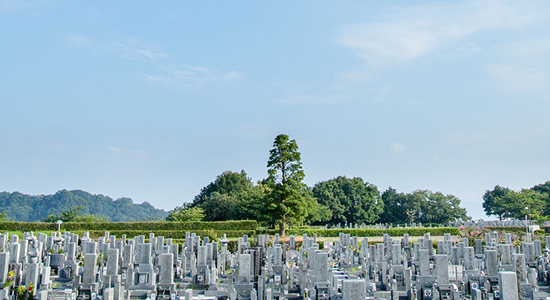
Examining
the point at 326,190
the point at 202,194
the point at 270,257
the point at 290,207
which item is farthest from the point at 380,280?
the point at 202,194

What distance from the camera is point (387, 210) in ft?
202

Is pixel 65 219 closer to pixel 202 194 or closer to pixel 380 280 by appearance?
pixel 202 194

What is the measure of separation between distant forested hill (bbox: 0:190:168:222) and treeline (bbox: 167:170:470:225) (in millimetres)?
59664

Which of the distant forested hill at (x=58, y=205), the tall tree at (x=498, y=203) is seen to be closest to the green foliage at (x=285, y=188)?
the tall tree at (x=498, y=203)

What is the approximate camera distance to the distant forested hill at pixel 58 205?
128m

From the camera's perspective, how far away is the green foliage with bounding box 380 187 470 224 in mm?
58844

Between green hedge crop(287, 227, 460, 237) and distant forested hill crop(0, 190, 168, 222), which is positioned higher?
distant forested hill crop(0, 190, 168, 222)

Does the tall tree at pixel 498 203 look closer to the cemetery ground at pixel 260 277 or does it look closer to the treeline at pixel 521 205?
the treeline at pixel 521 205

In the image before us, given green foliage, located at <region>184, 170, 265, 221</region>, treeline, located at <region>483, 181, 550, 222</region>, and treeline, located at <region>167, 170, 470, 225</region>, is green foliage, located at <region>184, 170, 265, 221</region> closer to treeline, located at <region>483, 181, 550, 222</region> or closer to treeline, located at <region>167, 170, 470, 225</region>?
treeline, located at <region>167, 170, 470, 225</region>

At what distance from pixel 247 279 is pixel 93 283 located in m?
4.32

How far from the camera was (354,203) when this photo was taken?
57031 millimetres

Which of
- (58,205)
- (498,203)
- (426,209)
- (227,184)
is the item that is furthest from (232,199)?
(58,205)

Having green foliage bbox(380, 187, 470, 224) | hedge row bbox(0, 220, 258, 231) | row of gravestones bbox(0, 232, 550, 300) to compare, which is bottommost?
row of gravestones bbox(0, 232, 550, 300)

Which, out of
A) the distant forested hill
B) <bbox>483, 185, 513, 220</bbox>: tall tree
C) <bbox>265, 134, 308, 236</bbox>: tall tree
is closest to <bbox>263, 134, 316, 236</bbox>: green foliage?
<bbox>265, 134, 308, 236</bbox>: tall tree
